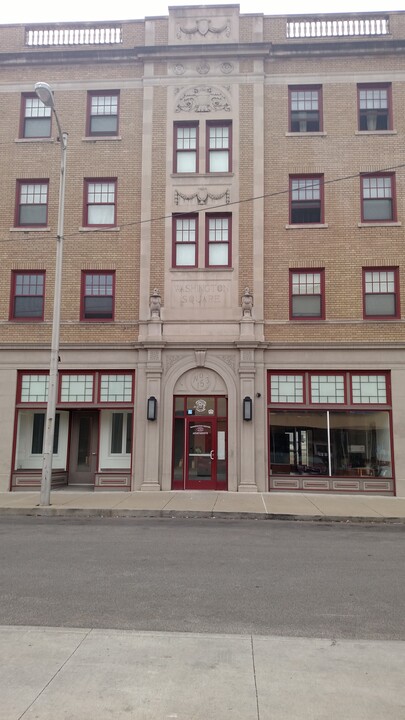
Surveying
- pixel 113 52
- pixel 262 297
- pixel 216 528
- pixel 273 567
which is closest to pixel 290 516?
pixel 216 528

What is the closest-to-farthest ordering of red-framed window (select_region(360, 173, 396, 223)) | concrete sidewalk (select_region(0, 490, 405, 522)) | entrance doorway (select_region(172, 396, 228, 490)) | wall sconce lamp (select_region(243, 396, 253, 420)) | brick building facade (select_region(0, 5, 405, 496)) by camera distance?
concrete sidewalk (select_region(0, 490, 405, 522)) < wall sconce lamp (select_region(243, 396, 253, 420)) < entrance doorway (select_region(172, 396, 228, 490)) < brick building facade (select_region(0, 5, 405, 496)) < red-framed window (select_region(360, 173, 396, 223))

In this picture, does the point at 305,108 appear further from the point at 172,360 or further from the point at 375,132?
the point at 172,360

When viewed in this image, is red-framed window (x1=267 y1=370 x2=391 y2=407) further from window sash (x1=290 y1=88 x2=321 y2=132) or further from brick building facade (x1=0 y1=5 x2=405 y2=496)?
window sash (x1=290 y1=88 x2=321 y2=132)

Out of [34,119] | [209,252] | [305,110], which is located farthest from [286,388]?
[34,119]

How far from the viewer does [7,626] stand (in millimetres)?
5363

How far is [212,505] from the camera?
14367 mm

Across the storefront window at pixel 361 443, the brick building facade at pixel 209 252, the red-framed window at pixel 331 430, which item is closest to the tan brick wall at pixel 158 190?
the brick building facade at pixel 209 252

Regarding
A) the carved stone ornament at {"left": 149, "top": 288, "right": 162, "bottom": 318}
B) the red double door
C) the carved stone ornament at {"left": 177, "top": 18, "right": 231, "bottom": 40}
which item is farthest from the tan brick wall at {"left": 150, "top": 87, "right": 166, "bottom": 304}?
the red double door

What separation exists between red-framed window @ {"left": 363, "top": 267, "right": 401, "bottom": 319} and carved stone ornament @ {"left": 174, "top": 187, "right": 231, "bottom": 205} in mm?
5240

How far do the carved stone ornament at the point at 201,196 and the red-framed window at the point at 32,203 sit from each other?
15.2ft

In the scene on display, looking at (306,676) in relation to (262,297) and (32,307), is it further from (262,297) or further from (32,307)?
(32,307)

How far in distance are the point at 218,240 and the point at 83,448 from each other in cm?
Result: 841

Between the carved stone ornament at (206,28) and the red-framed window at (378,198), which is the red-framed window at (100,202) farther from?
the red-framed window at (378,198)

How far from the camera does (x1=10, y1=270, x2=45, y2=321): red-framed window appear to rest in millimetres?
18719
